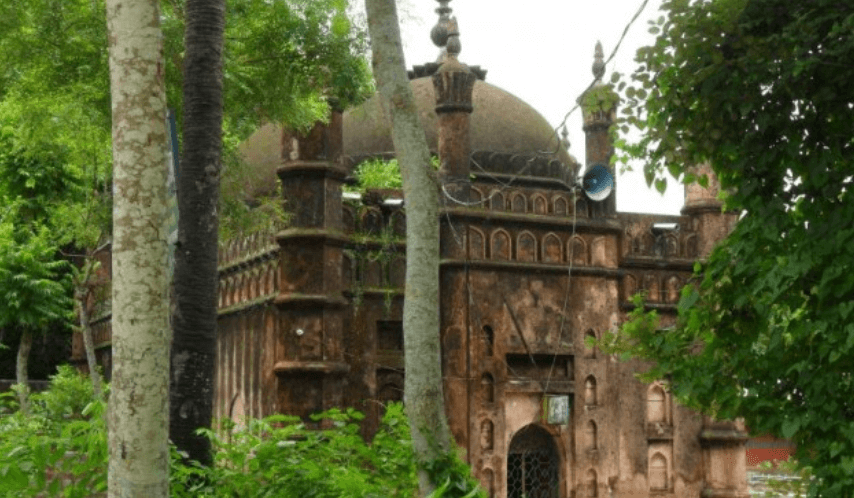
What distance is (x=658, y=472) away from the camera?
56.2ft

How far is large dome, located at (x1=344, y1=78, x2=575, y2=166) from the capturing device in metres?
17.9

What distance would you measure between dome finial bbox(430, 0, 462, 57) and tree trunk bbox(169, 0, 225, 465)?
6893 millimetres

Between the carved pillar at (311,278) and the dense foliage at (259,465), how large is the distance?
5.68 metres

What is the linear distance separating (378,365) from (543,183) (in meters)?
4.22

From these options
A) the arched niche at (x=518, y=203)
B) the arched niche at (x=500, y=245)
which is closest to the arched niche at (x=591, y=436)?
the arched niche at (x=500, y=245)

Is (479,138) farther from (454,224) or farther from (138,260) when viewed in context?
(138,260)

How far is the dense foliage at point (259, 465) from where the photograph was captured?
6.82 metres

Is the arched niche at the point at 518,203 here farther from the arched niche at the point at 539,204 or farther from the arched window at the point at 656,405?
the arched window at the point at 656,405

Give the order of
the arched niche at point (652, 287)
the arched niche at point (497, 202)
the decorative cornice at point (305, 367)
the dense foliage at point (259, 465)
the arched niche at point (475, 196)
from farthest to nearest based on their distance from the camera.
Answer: the arched niche at point (652, 287) → the arched niche at point (497, 202) → the arched niche at point (475, 196) → the decorative cornice at point (305, 367) → the dense foliage at point (259, 465)

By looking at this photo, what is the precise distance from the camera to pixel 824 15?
736 centimetres

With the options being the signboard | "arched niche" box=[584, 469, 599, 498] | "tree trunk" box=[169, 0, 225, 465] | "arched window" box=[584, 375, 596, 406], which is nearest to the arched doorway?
the signboard

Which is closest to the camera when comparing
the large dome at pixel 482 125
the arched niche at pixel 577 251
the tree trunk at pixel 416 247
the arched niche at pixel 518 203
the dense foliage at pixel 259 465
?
the dense foliage at pixel 259 465

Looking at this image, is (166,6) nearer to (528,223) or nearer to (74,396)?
(528,223)

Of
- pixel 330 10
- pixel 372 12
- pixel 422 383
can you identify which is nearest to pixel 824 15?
pixel 372 12
